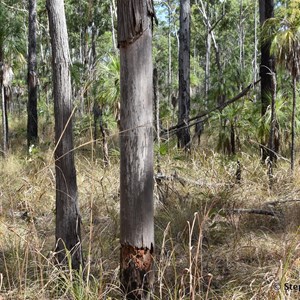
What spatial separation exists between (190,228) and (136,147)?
1200 mm

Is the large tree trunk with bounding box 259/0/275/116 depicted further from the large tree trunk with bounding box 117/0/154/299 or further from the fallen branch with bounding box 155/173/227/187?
the large tree trunk with bounding box 117/0/154/299

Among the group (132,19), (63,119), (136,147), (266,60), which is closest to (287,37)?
(266,60)

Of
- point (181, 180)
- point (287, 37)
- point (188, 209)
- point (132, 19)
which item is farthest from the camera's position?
point (181, 180)

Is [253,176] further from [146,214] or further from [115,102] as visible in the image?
[146,214]

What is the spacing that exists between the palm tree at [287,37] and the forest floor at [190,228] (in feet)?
5.73

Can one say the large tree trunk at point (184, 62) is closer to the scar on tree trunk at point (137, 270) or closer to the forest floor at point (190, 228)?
the forest floor at point (190, 228)

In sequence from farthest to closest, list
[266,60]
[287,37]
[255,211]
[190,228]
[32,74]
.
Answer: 1. [32,74]
2. [266,60]
3. [287,37]
4. [255,211]
5. [190,228]

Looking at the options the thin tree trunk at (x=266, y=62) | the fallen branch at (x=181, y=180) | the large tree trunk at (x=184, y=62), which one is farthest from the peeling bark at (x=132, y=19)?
the large tree trunk at (x=184, y=62)

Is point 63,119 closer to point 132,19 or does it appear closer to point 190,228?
point 132,19

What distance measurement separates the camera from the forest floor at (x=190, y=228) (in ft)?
9.68

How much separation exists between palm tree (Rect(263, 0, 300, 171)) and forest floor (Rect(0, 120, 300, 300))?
5.73 feet

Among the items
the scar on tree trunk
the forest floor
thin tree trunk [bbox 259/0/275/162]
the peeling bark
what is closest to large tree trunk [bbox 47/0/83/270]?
the forest floor

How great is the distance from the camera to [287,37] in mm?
6000

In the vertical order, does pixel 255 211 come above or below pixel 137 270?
below
